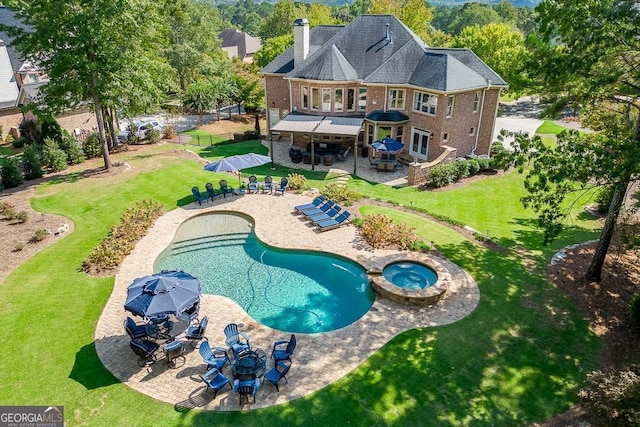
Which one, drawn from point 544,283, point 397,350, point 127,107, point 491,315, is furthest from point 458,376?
point 127,107

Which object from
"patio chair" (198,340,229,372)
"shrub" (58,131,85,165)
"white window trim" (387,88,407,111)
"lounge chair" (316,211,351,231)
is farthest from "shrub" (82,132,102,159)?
"patio chair" (198,340,229,372)

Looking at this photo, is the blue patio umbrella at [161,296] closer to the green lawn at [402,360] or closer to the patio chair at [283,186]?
the green lawn at [402,360]

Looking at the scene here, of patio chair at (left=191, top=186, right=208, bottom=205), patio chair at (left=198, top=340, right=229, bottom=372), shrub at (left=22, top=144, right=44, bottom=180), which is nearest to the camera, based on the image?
patio chair at (left=198, top=340, right=229, bottom=372)

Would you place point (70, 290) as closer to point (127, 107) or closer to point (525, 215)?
point (127, 107)

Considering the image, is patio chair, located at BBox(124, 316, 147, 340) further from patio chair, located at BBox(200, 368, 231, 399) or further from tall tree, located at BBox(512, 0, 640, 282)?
tall tree, located at BBox(512, 0, 640, 282)

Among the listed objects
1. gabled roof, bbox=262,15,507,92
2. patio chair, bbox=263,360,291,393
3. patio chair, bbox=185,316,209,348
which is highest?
gabled roof, bbox=262,15,507,92

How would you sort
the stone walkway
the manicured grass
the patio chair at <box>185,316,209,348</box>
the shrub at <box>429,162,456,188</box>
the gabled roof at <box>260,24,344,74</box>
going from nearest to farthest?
the stone walkway, the patio chair at <box>185,316,209,348</box>, the shrub at <box>429,162,456,188</box>, the gabled roof at <box>260,24,344,74</box>, the manicured grass

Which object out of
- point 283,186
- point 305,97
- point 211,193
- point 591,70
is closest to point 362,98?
point 305,97
